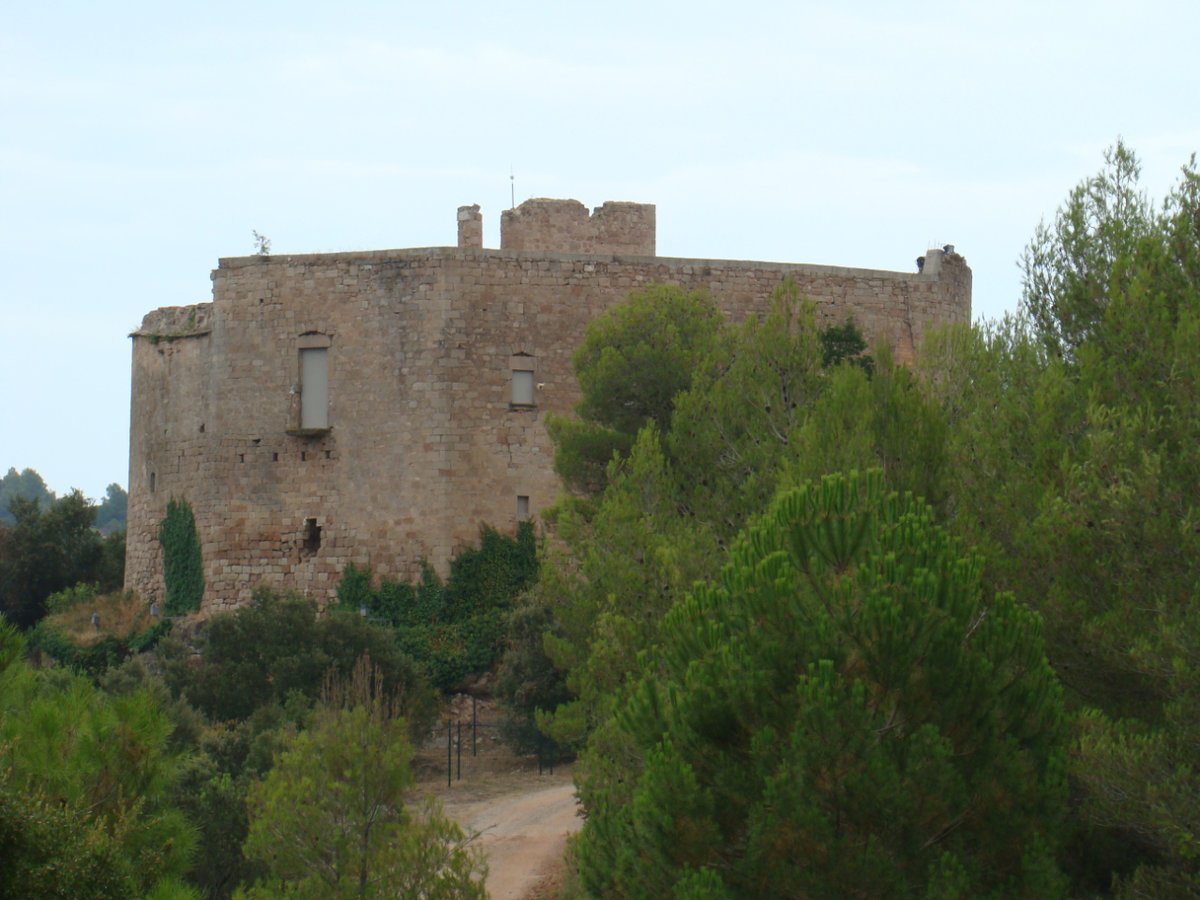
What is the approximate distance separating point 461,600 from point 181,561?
15.0 ft

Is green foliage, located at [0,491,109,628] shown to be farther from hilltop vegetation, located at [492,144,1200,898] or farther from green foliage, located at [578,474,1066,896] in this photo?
green foliage, located at [578,474,1066,896]

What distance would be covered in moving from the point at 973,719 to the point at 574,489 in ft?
40.1

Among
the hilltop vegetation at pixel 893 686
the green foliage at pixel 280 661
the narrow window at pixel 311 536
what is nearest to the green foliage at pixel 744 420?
the hilltop vegetation at pixel 893 686

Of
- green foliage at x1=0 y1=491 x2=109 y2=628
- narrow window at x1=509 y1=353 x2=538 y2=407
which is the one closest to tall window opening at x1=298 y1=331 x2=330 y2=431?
narrow window at x1=509 y1=353 x2=538 y2=407

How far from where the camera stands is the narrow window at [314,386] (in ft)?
94.8

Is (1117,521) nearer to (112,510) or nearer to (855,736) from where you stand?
(855,736)

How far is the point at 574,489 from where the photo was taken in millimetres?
24594

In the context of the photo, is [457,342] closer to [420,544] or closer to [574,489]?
[420,544]

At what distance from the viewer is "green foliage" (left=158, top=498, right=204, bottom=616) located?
2953 cm

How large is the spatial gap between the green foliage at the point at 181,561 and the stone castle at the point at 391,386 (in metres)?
0.18

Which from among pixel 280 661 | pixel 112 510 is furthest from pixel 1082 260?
pixel 112 510

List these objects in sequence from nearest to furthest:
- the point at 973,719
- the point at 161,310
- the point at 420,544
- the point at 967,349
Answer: the point at 973,719, the point at 967,349, the point at 420,544, the point at 161,310

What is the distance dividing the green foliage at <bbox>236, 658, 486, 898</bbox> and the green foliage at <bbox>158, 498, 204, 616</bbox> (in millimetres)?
12120

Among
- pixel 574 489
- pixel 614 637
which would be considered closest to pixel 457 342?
pixel 574 489
